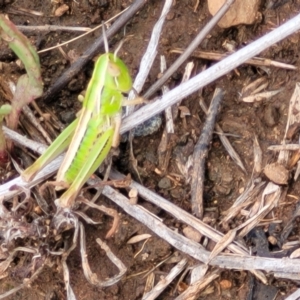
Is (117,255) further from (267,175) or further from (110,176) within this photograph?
(267,175)

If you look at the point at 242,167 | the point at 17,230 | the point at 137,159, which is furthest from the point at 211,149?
the point at 17,230

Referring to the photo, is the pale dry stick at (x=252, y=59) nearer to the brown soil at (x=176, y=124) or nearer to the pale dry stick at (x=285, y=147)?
the brown soil at (x=176, y=124)

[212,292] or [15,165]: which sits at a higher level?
[15,165]

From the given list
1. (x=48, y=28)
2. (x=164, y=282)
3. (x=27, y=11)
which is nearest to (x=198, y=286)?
(x=164, y=282)

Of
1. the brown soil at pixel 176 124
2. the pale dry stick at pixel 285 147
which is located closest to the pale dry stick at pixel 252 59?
the brown soil at pixel 176 124

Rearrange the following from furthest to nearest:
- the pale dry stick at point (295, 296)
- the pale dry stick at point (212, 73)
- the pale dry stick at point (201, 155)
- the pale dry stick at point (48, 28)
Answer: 1. the pale dry stick at point (48, 28)
2. the pale dry stick at point (201, 155)
3. the pale dry stick at point (295, 296)
4. the pale dry stick at point (212, 73)
